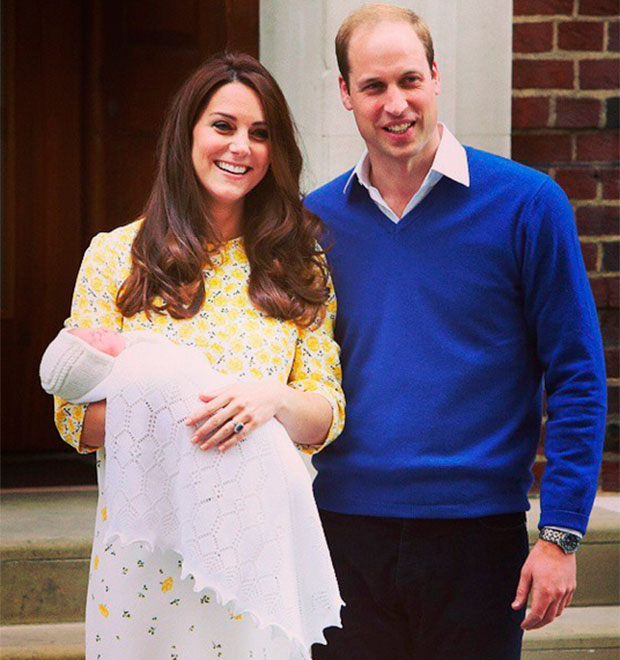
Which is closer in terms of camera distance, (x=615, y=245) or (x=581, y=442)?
(x=581, y=442)

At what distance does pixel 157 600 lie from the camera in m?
2.56

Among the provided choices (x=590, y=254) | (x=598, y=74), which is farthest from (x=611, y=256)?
(x=598, y=74)

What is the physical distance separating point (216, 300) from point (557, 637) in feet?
6.20

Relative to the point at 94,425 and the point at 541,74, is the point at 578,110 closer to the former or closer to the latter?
the point at 541,74

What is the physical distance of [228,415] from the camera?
7.97ft

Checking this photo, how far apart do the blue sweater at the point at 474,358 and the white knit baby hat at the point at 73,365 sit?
536 millimetres

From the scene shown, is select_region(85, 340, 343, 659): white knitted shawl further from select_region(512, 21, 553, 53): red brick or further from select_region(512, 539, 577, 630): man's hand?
select_region(512, 21, 553, 53): red brick

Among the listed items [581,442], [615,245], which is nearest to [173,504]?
[581,442]

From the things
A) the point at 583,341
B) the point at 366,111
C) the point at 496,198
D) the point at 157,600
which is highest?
the point at 366,111

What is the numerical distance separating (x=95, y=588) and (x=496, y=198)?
1.07 meters

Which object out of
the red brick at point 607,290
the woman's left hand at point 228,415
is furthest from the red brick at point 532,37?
the woman's left hand at point 228,415

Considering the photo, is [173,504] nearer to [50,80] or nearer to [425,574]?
[425,574]

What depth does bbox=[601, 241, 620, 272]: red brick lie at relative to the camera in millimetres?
4688

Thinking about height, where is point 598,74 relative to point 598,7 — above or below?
below
